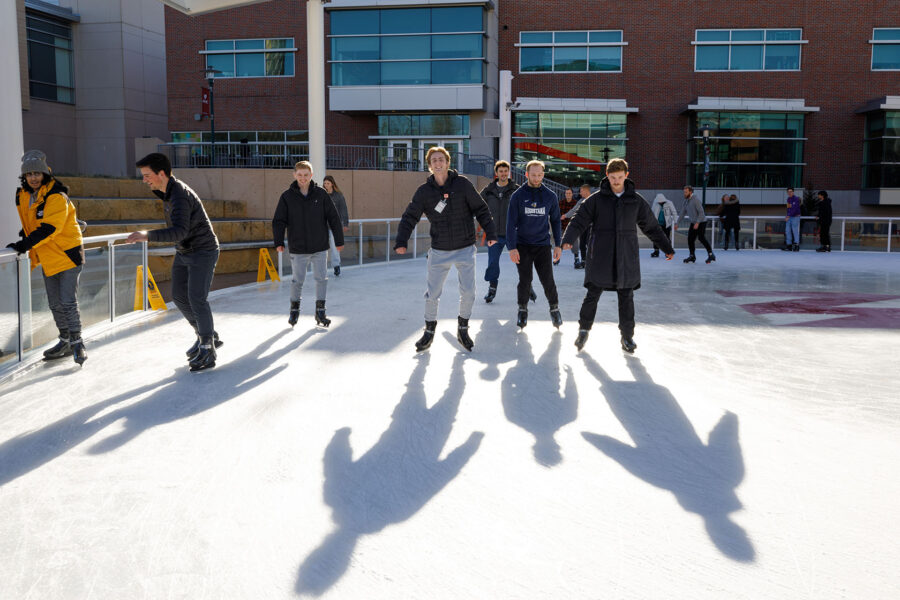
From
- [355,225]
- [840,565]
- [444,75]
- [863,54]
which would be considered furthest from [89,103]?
[840,565]

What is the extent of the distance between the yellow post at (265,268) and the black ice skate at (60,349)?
6122 mm

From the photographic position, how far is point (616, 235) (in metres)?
6.94

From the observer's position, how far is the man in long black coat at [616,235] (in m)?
6.92

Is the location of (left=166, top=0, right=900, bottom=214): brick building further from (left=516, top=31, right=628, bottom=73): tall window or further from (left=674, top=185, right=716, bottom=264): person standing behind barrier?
(left=674, top=185, right=716, bottom=264): person standing behind barrier

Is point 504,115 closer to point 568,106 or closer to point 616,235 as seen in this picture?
point 568,106

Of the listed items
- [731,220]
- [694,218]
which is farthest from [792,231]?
[694,218]

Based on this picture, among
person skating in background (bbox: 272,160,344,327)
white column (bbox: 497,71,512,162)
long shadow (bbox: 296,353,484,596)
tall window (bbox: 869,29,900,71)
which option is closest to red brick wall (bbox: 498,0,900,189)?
tall window (bbox: 869,29,900,71)

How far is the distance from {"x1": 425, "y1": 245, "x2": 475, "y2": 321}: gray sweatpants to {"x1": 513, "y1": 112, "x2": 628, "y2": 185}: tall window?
26723 millimetres

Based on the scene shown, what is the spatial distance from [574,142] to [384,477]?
101ft

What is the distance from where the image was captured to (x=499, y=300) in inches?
422

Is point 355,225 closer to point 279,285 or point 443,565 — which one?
point 279,285

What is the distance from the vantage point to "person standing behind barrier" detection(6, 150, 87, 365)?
19.9 feet

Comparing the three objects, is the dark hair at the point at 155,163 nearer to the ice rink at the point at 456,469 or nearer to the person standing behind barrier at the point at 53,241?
the person standing behind barrier at the point at 53,241

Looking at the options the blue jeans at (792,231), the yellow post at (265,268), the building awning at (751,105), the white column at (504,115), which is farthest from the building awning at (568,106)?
the yellow post at (265,268)
